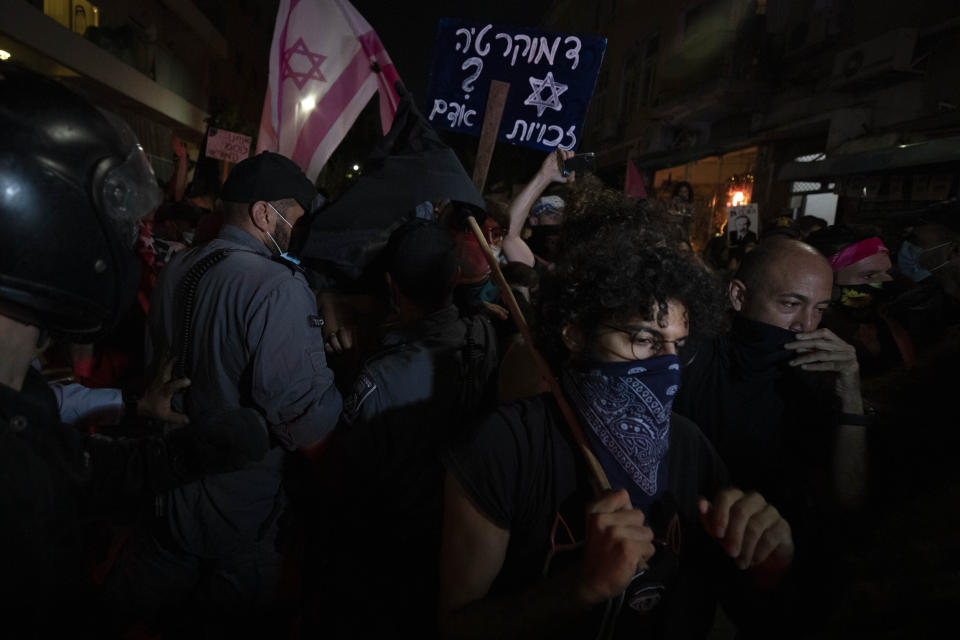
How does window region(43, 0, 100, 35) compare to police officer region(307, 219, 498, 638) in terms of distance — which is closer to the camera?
police officer region(307, 219, 498, 638)

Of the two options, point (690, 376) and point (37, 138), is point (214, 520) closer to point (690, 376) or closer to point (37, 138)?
point (37, 138)

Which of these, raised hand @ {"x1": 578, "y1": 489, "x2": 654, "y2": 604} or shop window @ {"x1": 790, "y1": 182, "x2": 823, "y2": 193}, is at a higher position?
shop window @ {"x1": 790, "y1": 182, "x2": 823, "y2": 193}

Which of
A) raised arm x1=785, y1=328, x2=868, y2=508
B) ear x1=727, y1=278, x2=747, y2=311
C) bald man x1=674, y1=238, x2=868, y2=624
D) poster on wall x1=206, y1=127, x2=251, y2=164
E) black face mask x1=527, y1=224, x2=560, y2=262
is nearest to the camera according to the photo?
raised arm x1=785, y1=328, x2=868, y2=508

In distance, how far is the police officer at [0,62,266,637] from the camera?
37.1 inches

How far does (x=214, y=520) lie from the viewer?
7.23 feet

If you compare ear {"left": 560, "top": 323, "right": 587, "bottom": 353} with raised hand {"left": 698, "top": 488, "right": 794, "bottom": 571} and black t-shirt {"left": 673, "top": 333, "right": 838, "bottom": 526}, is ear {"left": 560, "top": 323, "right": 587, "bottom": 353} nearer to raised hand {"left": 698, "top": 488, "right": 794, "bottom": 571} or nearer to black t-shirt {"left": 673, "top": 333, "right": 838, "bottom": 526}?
raised hand {"left": 698, "top": 488, "right": 794, "bottom": 571}

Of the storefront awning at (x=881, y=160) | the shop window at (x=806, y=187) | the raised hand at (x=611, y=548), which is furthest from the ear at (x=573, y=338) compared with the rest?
the shop window at (x=806, y=187)

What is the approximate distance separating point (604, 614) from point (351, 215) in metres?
2.35

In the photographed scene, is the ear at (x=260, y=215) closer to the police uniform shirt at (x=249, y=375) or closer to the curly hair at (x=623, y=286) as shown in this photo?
the police uniform shirt at (x=249, y=375)

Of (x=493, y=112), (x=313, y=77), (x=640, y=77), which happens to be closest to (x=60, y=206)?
(x=493, y=112)

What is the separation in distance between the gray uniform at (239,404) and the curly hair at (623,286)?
105 centimetres

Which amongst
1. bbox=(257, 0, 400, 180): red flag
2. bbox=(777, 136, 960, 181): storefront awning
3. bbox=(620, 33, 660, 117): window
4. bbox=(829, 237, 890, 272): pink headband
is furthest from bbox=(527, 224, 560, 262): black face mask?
bbox=(620, 33, 660, 117): window

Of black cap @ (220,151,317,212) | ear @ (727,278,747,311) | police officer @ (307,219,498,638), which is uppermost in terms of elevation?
black cap @ (220,151,317,212)

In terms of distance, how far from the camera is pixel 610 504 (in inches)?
50.5
